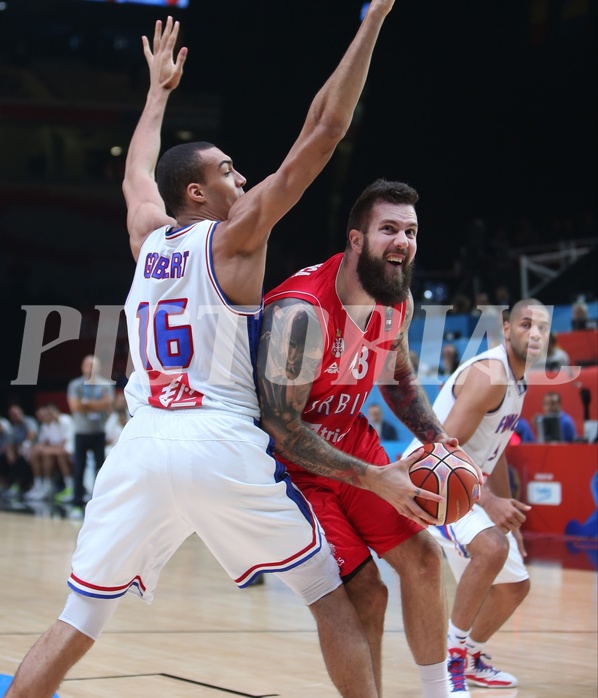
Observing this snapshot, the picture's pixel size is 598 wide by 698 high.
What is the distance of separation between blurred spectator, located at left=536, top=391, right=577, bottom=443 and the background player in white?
600 centimetres

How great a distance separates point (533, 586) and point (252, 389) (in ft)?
16.7

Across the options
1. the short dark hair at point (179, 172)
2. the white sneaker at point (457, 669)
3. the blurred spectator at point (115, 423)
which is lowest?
the blurred spectator at point (115, 423)

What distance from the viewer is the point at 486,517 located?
15.9 feet

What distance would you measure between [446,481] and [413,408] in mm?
711

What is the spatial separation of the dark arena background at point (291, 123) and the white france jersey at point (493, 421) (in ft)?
47.3

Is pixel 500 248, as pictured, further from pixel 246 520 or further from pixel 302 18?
pixel 246 520

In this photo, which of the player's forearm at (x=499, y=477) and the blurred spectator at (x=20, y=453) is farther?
the blurred spectator at (x=20, y=453)

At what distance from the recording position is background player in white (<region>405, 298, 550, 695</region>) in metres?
4.68

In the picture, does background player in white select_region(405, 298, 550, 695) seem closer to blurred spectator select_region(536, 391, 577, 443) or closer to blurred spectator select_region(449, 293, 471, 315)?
blurred spectator select_region(536, 391, 577, 443)

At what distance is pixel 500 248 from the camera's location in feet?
61.8

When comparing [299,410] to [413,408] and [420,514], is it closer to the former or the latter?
[420,514]

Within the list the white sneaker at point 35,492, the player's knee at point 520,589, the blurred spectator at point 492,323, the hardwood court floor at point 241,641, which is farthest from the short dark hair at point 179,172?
the white sneaker at point 35,492

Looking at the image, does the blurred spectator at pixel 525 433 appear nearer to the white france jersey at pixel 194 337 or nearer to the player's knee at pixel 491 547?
the player's knee at pixel 491 547

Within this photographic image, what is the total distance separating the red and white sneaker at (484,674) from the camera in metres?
4.73
